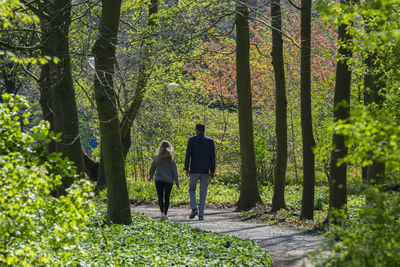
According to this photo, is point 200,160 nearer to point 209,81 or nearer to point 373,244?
point 373,244

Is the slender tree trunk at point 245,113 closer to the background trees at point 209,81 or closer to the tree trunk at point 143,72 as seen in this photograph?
the background trees at point 209,81

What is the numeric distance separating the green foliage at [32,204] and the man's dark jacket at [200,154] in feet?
23.2

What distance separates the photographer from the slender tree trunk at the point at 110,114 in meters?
9.95

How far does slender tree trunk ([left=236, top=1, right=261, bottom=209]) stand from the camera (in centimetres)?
1598

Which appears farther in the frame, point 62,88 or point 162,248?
point 62,88

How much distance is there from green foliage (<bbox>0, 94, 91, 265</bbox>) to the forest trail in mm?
3549

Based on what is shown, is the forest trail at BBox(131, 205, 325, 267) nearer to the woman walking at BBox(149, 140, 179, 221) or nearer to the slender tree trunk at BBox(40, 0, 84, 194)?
the woman walking at BBox(149, 140, 179, 221)

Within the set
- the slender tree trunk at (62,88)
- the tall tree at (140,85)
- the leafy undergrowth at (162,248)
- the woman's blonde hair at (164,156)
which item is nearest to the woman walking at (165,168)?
the woman's blonde hair at (164,156)

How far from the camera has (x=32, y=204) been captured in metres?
5.02

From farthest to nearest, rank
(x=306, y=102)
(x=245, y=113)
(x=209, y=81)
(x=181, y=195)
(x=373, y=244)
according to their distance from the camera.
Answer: (x=209, y=81)
(x=181, y=195)
(x=245, y=113)
(x=306, y=102)
(x=373, y=244)

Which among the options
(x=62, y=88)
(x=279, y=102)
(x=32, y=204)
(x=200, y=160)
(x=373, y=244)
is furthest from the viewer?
(x=279, y=102)

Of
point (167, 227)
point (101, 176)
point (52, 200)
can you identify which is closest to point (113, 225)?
point (167, 227)

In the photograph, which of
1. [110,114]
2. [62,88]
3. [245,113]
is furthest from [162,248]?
[245,113]

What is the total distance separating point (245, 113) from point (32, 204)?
38.1 ft
